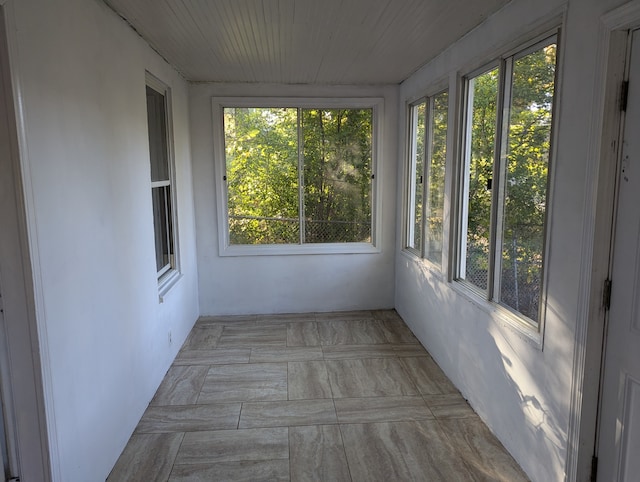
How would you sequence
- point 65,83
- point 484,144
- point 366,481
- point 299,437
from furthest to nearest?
point 484,144
point 299,437
point 366,481
point 65,83

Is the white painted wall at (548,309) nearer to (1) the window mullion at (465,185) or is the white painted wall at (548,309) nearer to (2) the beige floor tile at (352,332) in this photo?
(1) the window mullion at (465,185)

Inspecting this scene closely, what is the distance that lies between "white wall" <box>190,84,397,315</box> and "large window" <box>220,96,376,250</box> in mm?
158

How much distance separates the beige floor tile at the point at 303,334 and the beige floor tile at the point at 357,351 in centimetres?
20

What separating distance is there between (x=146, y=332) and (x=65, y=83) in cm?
166

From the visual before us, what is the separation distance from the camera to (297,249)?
4.71 meters

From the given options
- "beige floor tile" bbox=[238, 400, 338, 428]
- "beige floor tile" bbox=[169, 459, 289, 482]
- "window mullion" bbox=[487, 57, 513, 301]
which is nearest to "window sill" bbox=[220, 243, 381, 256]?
"beige floor tile" bbox=[238, 400, 338, 428]

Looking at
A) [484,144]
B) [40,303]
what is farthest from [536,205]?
[40,303]

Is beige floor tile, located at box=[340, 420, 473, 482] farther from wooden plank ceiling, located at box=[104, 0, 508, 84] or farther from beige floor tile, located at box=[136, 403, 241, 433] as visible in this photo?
wooden plank ceiling, located at box=[104, 0, 508, 84]

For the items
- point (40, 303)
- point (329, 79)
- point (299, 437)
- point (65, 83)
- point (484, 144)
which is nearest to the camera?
point (40, 303)

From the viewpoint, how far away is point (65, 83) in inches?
73.1

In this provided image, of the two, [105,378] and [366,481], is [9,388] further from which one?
[366,481]

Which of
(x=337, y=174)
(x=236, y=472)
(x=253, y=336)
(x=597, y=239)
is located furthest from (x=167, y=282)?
(x=597, y=239)

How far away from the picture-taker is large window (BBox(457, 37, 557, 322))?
7.06 ft

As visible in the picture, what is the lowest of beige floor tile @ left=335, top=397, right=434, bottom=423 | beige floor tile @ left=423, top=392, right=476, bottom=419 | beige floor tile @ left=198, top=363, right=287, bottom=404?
beige floor tile @ left=335, top=397, right=434, bottom=423
